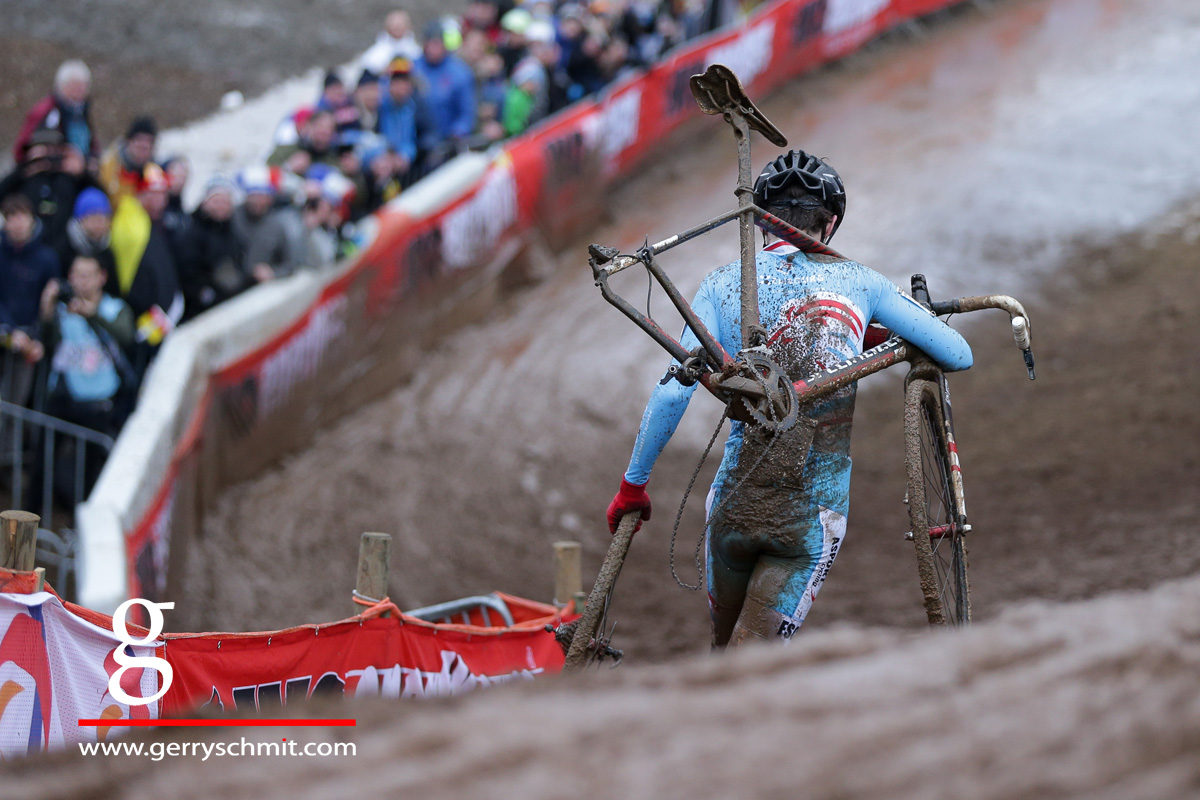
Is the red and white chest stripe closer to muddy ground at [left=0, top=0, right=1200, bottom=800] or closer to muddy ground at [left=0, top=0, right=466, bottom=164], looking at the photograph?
muddy ground at [left=0, top=0, right=1200, bottom=800]

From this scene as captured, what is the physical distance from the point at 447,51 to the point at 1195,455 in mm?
8293

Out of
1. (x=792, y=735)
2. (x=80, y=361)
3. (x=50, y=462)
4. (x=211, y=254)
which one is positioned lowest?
(x=792, y=735)

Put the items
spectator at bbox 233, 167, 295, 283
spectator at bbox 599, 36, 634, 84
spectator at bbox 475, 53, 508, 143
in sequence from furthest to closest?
spectator at bbox 599, 36, 634, 84 → spectator at bbox 475, 53, 508, 143 → spectator at bbox 233, 167, 295, 283

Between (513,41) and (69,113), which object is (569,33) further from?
(69,113)

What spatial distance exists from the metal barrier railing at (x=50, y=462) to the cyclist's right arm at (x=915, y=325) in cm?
525

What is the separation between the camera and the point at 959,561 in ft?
14.9

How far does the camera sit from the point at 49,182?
8859mm

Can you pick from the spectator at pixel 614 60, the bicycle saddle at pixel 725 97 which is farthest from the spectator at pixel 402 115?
the bicycle saddle at pixel 725 97

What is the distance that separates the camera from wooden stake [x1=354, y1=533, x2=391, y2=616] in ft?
19.4

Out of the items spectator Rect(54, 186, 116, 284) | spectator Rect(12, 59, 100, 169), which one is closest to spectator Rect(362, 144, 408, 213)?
spectator Rect(12, 59, 100, 169)

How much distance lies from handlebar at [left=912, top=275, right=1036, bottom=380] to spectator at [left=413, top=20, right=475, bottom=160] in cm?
865

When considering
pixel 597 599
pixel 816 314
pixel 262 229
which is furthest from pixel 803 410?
pixel 262 229

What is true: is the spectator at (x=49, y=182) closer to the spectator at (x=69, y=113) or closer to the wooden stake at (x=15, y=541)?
the spectator at (x=69, y=113)

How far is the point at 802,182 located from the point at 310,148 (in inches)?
288
